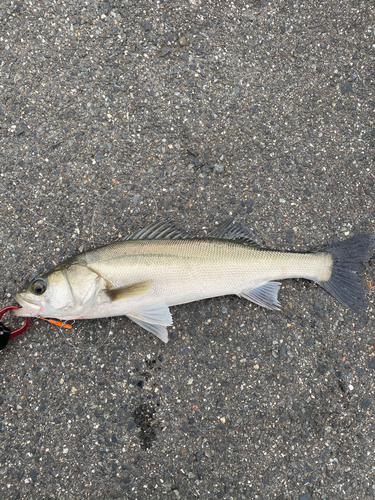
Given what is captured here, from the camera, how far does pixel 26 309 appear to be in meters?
2.95

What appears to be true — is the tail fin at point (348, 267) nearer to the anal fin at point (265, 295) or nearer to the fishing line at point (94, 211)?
the anal fin at point (265, 295)

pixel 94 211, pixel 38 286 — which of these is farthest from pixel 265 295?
pixel 38 286

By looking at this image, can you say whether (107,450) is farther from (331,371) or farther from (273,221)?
(273,221)

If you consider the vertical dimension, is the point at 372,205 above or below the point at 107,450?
above

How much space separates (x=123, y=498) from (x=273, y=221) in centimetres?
308

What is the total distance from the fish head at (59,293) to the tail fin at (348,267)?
2304mm

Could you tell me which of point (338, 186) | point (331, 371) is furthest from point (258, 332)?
point (338, 186)

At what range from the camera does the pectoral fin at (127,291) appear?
2969mm

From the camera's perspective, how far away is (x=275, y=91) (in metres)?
3.55

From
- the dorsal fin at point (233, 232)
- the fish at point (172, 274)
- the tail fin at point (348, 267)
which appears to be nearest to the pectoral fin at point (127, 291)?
the fish at point (172, 274)

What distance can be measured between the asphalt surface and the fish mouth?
311 millimetres

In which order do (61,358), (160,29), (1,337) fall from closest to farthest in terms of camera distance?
(1,337) → (61,358) → (160,29)

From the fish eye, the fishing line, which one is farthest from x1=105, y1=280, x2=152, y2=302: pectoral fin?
the fish eye

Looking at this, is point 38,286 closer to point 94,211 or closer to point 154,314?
point 94,211
